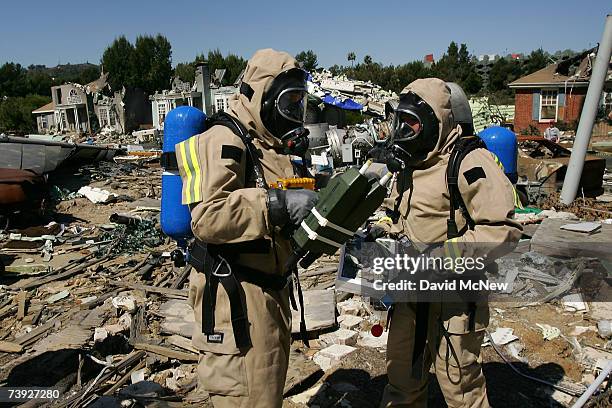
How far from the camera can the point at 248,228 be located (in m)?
2.41

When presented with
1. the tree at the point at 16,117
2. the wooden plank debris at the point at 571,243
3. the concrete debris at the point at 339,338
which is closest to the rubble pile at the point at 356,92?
the wooden plank debris at the point at 571,243

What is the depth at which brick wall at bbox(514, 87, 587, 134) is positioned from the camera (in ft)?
100

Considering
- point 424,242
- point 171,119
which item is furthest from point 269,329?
point 171,119

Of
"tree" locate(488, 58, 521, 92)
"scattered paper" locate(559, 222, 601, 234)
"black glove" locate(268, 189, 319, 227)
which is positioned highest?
"tree" locate(488, 58, 521, 92)

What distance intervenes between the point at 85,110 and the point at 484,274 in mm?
53987

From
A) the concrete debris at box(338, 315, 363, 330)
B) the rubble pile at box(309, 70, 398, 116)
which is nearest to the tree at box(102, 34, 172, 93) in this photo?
the rubble pile at box(309, 70, 398, 116)

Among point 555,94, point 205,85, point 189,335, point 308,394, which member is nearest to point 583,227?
point 308,394

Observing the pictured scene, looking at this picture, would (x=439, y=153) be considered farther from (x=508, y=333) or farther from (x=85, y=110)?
(x=85, y=110)

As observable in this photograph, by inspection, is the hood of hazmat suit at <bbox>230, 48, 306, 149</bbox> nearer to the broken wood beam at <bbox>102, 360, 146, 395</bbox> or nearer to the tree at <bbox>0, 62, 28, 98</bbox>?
the broken wood beam at <bbox>102, 360, 146, 395</bbox>

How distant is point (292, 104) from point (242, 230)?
0.81 metres

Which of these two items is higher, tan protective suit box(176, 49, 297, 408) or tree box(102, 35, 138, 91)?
tree box(102, 35, 138, 91)

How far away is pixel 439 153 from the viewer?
9.99ft

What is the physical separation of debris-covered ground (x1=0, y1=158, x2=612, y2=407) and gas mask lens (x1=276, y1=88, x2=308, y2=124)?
2.58 m

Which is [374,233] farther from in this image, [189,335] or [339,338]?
[189,335]
